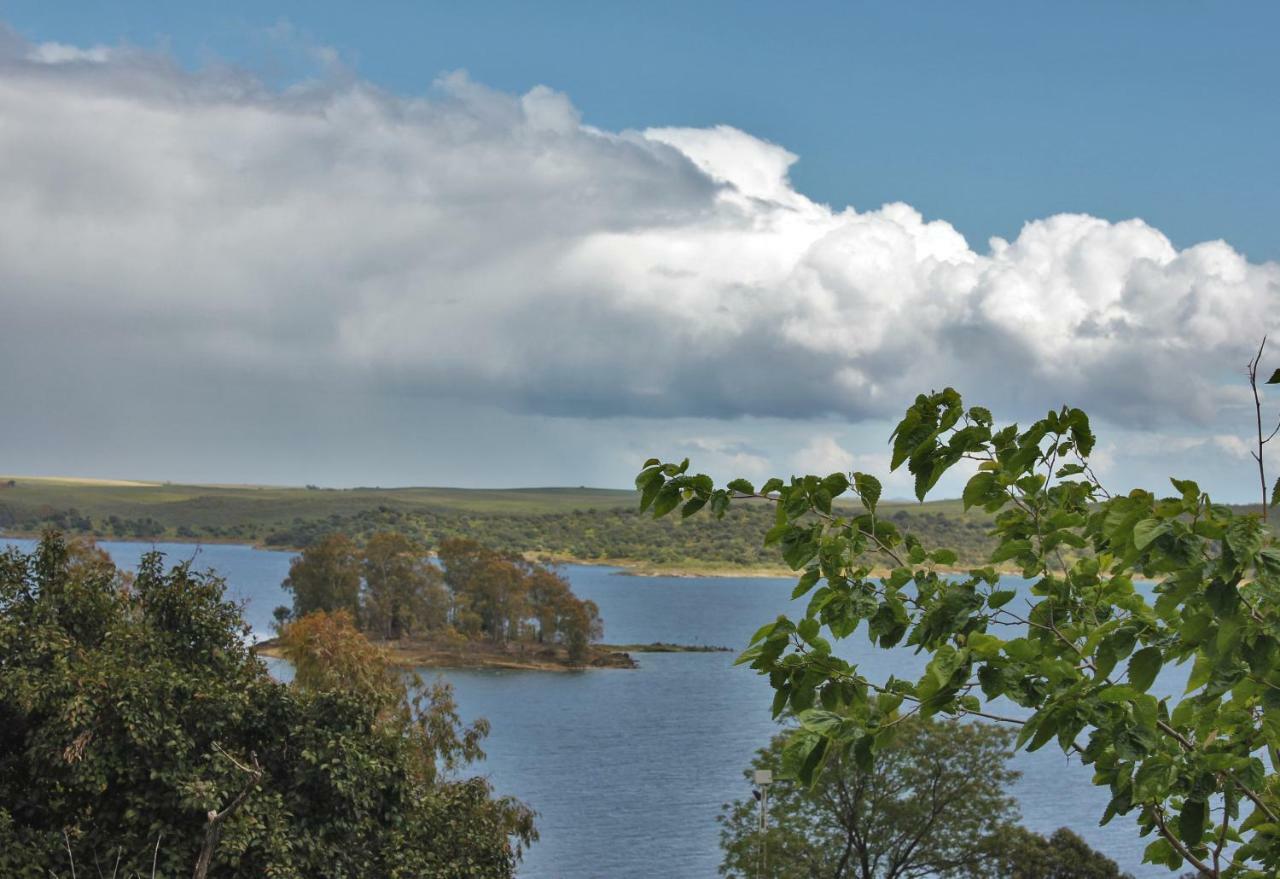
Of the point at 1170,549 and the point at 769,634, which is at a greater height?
the point at 1170,549

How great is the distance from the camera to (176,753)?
15211 millimetres

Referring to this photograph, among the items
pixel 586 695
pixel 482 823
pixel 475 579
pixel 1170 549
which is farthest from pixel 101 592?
pixel 475 579

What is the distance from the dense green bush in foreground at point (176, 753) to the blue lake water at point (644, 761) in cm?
179

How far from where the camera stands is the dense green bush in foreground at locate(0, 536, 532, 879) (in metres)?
14.9

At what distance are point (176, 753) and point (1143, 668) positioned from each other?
14.1m

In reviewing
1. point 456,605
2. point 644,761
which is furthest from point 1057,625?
point 456,605

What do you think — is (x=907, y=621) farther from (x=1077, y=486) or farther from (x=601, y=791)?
(x=601, y=791)

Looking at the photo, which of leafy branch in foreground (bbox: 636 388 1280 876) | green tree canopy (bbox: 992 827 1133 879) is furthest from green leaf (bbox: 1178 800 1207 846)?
green tree canopy (bbox: 992 827 1133 879)

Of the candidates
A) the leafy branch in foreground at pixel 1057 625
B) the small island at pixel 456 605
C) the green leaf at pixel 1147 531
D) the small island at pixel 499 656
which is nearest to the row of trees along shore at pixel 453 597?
the small island at pixel 456 605

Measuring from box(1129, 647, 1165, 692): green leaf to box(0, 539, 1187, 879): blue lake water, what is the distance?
16.8 m

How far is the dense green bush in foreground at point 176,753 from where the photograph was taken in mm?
14875

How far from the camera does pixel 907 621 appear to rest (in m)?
4.23

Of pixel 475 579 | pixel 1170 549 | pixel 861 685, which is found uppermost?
pixel 1170 549

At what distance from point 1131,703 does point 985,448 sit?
A: 95 cm
